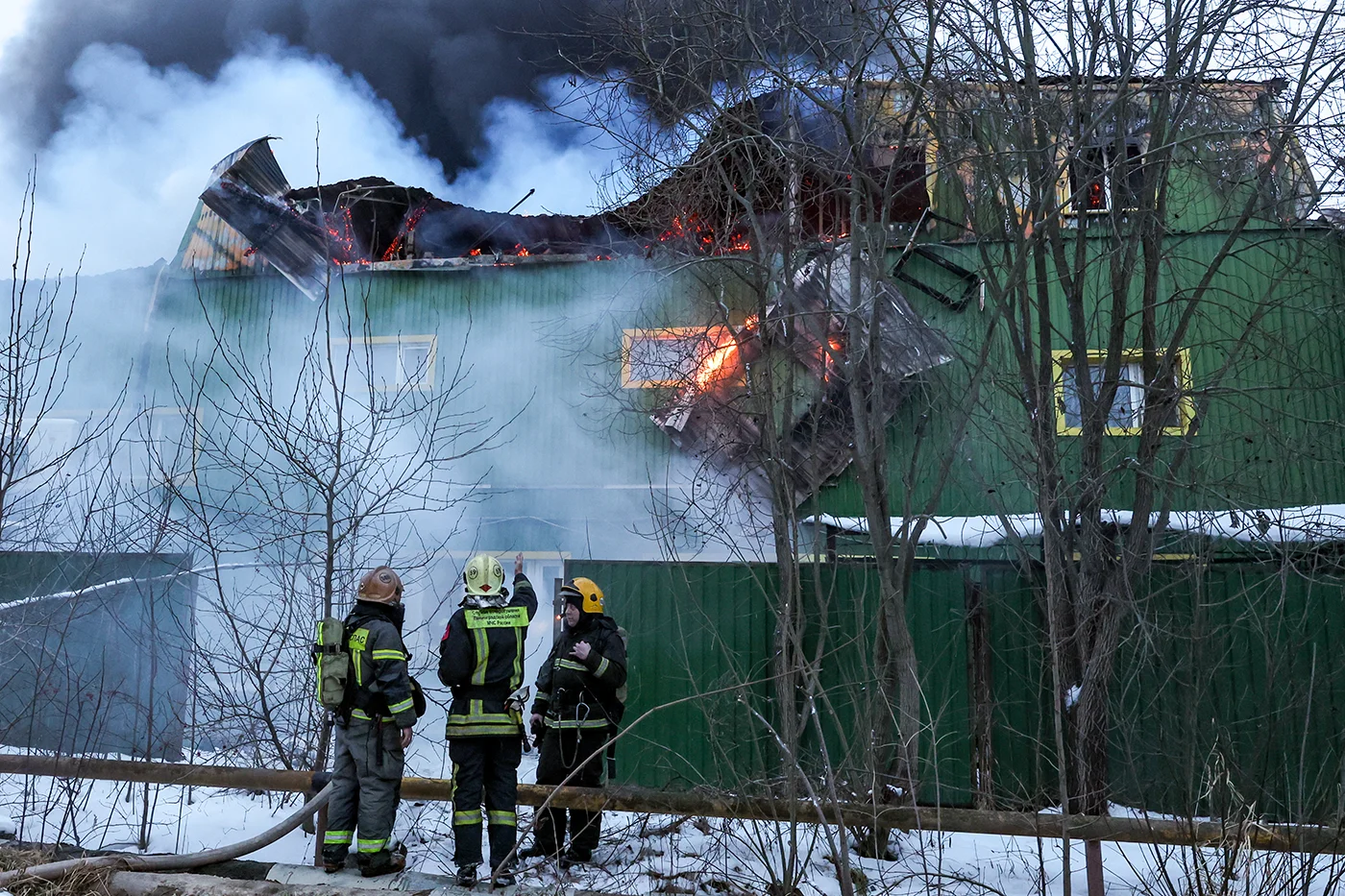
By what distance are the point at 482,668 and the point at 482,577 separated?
1.60 ft

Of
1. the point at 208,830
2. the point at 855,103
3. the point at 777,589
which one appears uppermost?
the point at 855,103

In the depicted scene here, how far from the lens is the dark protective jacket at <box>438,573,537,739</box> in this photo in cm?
488

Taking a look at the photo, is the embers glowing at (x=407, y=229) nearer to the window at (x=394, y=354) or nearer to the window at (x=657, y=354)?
the window at (x=394, y=354)

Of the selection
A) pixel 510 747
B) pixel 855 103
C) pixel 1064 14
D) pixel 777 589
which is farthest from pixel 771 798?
pixel 1064 14

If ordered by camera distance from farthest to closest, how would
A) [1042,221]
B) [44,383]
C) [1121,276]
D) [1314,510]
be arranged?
[44,383]
[1314,510]
[1121,276]
[1042,221]

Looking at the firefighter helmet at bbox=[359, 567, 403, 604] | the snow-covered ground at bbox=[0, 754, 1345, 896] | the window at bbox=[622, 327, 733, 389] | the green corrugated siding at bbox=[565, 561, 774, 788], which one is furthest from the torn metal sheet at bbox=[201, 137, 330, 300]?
the firefighter helmet at bbox=[359, 567, 403, 604]

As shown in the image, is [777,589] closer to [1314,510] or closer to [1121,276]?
[1121,276]

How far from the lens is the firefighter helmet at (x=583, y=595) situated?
558 cm

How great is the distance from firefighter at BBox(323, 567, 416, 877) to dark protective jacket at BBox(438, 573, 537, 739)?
0.23 meters

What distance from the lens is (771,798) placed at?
14.0ft

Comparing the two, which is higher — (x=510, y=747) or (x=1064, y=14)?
(x=1064, y=14)

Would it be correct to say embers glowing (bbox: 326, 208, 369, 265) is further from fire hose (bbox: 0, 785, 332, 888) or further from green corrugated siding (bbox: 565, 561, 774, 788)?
fire hose (bbox: 0, 785, 332, 888)

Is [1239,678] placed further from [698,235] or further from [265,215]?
[265,215]

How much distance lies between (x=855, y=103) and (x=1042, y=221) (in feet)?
4.77
